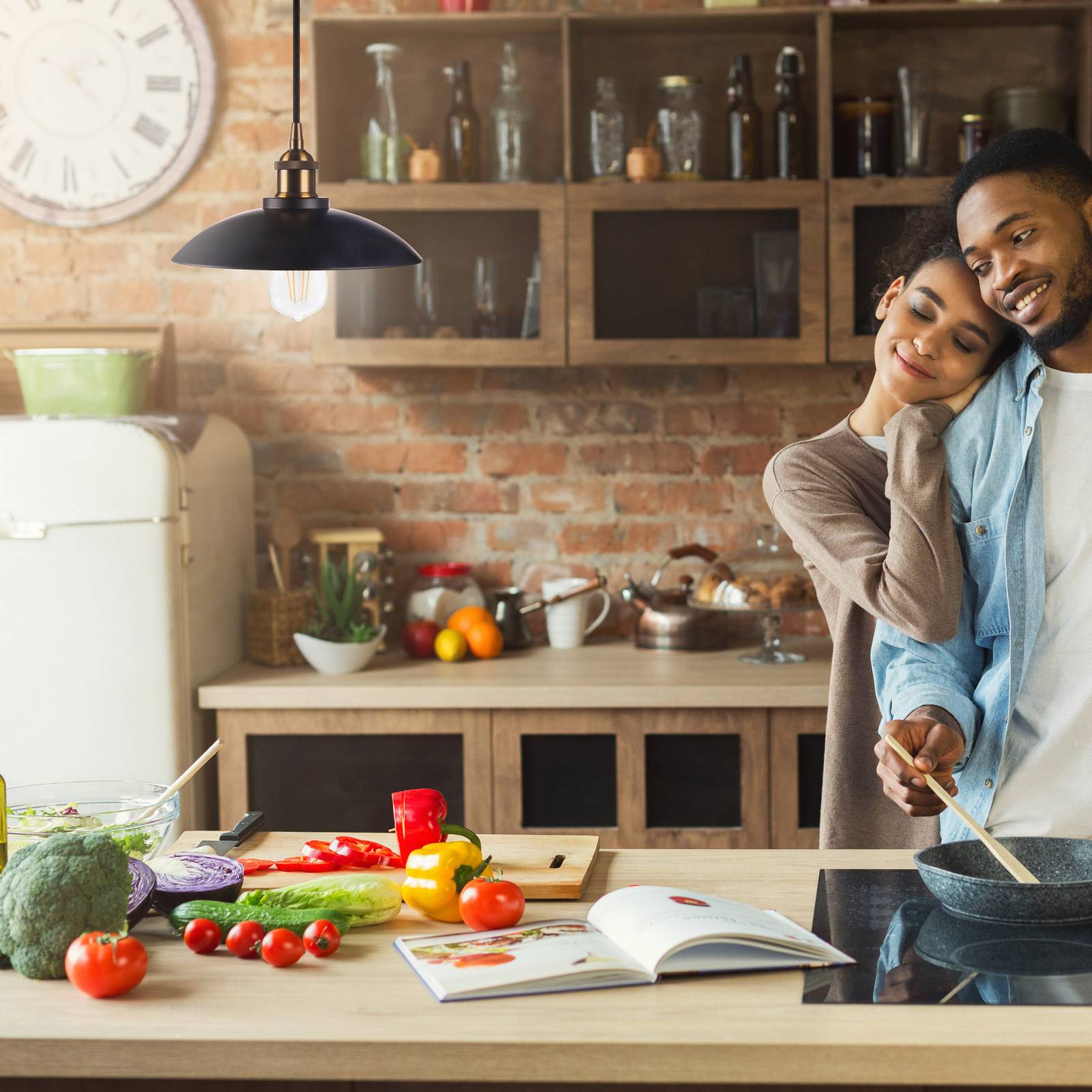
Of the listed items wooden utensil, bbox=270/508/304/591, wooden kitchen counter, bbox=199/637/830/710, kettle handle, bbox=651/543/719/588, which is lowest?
wooden kitchen counter, bbox=199/637/830/710

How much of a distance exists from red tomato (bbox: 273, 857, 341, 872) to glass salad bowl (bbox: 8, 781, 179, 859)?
14cm

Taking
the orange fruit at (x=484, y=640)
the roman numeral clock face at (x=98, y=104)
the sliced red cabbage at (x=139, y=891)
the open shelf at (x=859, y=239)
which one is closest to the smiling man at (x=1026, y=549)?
the sliced red cabbage at (x=139, y=891)

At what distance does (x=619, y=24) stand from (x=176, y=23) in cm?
114

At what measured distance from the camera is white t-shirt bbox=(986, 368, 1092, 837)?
5.24ft

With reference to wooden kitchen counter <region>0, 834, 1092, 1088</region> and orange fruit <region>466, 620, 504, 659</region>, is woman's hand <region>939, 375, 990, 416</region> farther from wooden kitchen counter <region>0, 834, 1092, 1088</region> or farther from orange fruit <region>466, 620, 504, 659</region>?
orange fruit <region>466, 620, 504, 659</region>

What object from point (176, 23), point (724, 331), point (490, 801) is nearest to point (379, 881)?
point (490, 801)

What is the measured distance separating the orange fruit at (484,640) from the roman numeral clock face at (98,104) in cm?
141

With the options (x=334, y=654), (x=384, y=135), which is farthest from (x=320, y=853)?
(x=384, y=135)

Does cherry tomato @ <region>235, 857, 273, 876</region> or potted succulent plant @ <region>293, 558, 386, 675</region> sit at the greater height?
potted succulent plant @ <region>293, 558, 386, 675</region>

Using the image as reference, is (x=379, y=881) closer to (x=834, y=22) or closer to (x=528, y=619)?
(x=528, y=619)

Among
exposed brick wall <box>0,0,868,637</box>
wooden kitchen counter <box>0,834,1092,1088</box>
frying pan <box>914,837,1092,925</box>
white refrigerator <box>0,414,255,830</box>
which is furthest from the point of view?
exposed brick wall <box>0,0,868,637</box>

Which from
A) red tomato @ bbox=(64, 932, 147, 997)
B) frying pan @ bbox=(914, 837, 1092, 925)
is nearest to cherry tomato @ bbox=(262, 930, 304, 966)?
red tomato @ bbox=(64, 932, 147, 997)

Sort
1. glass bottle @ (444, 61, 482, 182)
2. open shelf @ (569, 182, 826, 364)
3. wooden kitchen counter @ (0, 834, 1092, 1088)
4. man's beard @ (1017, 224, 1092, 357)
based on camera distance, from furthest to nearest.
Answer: glass bottle @ (444, 61, 482, 182), open shelf @ (569, 182, 826, 364), man's beard @ (1017, 224, 1092, 357), wooden kitchen counter @ (0, 834, 1092, 1088)

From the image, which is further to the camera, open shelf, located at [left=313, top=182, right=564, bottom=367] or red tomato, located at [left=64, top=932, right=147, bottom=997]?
open shelf, located at [left=313, top=182, right=564, bottom=367]
